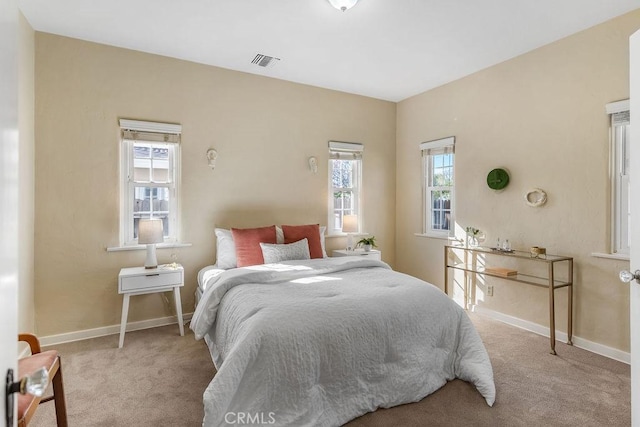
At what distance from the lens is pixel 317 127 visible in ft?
14.9

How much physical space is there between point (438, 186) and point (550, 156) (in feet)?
4.73

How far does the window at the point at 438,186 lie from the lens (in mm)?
4438

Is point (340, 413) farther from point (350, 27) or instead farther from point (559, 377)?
point (350, 27)

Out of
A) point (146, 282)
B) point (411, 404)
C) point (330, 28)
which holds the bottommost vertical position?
point (411, 404)

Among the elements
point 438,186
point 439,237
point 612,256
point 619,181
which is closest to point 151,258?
point 439,237

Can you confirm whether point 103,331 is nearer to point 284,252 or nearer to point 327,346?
point 284,252

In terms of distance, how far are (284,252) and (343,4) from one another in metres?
2.26

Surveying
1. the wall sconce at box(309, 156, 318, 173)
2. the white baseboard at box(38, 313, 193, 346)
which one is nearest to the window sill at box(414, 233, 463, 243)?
the wall sconce at box(309, 156, 318, 173)

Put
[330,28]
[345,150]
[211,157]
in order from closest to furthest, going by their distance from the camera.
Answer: [330,28] → [211,157] → [345,150]

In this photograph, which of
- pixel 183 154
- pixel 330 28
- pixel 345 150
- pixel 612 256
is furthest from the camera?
pixel 345 150

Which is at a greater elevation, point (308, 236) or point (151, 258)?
point (308, 236)

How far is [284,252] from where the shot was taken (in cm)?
355

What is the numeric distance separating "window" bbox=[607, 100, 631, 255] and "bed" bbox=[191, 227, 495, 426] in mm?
1624

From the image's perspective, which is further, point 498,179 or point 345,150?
point 345,150
